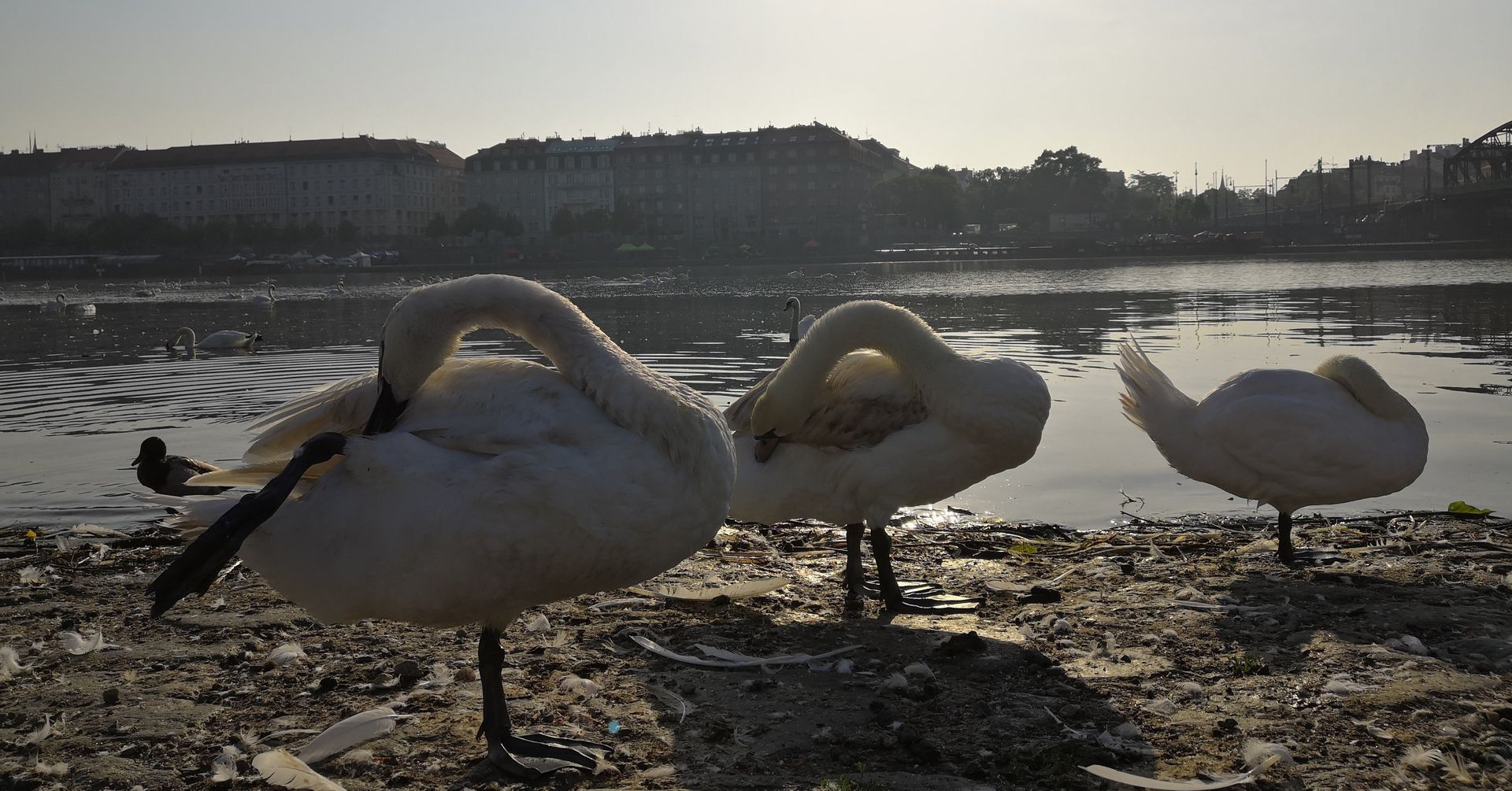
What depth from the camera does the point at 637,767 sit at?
375cm

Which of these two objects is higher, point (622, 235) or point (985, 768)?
point (622, 235)

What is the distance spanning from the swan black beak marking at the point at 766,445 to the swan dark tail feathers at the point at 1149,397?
91.3 inches

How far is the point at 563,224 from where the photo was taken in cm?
13800

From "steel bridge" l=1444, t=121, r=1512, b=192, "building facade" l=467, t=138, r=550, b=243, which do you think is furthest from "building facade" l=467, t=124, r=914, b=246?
"steel bridge" l=1444, t=121, r=1512, b=192

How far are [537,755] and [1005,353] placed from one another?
16626mm

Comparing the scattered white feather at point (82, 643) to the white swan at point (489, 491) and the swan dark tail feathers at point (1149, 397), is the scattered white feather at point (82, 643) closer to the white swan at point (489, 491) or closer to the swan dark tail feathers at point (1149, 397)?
the white swan at point (489, 491)

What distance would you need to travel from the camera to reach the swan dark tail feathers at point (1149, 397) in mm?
7070

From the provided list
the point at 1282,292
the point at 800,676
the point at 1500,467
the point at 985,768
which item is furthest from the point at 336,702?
the point at 1282,292

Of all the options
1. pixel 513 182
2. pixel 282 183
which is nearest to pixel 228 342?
pixel 513 182

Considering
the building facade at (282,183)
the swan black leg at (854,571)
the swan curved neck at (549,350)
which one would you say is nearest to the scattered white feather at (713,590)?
the swan black leg at (854,571)

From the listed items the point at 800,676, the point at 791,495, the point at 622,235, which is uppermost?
the point at 622,235

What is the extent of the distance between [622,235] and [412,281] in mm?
68386

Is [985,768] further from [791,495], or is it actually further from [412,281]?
[412,281]

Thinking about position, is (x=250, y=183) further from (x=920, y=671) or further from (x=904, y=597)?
(x=920, y=671)
